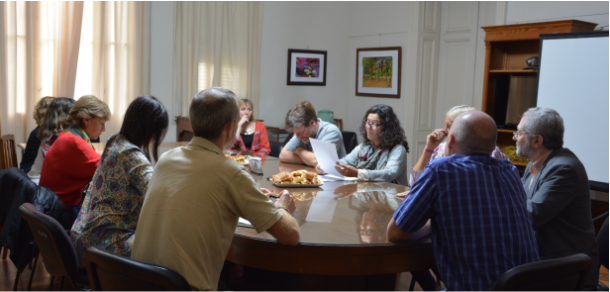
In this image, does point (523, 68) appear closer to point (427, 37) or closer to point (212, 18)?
point (427, 37)

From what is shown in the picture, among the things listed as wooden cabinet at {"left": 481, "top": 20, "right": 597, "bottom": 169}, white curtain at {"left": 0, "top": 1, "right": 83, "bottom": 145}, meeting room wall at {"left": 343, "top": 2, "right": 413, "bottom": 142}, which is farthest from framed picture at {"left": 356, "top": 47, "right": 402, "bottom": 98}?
white curtain at {"left": 0, "top": 1, "right": 83, "bottom": 145}

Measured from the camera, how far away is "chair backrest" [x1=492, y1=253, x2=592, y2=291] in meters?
1.43

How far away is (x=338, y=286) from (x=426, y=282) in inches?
Result: 27.2

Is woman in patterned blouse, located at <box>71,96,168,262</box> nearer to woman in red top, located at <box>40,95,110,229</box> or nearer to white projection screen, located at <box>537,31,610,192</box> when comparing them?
woman in red top, located at <box>40,95,110,229</box>

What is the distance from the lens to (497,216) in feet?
5.11

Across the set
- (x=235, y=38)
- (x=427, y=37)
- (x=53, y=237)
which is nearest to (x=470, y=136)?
(x=53, y=237)

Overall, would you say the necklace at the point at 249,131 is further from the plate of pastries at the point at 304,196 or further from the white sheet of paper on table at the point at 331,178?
the plate of pastries at the point at 304,196

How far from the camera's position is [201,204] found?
144 centimetres

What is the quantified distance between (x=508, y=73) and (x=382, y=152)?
2.54 meters

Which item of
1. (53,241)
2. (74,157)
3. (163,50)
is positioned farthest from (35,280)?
(163,50)

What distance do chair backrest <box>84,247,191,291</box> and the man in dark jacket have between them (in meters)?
1.39

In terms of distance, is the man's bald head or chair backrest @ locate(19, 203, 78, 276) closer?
the man's bald head

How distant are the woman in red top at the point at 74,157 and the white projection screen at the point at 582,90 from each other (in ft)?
12.1

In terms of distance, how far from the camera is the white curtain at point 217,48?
20.5 ft
